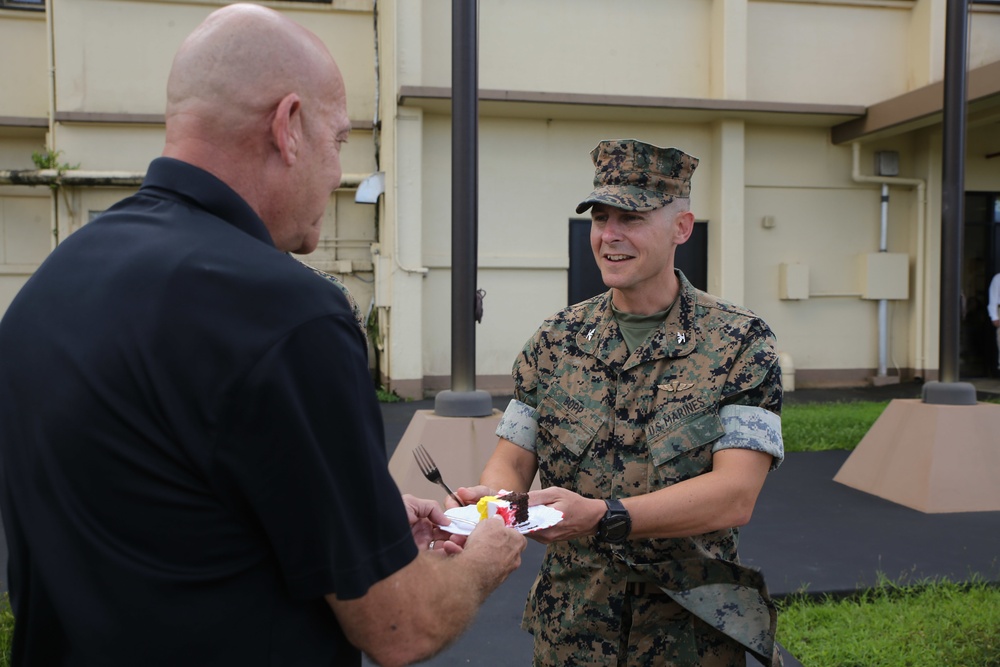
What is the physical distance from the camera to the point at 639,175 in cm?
244

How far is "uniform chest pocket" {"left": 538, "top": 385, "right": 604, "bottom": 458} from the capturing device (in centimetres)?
234

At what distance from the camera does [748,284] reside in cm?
1195

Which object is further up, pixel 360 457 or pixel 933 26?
pixel 933 26

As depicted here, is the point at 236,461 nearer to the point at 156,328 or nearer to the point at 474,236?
the point at 156,328

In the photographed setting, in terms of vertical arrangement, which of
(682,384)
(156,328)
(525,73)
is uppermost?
(525,73)

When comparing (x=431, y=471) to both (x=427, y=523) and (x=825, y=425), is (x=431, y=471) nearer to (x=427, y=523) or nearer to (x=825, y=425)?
(x=427, y=523)

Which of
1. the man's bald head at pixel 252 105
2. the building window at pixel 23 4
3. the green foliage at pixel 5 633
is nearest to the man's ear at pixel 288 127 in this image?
the man's bald head at pixel 252 105

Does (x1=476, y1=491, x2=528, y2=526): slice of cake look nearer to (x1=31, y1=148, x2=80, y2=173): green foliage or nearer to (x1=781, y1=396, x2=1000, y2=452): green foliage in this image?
(x1=781, y1=396, x2=1000, y2=452): green foliage

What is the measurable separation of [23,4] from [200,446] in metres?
13.1

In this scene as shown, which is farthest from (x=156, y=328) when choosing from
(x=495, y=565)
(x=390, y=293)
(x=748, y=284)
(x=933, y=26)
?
(x=933, y=26)

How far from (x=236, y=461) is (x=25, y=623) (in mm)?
485

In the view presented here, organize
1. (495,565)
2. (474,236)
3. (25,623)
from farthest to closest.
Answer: (474,236)
(495,565)
(25,623)

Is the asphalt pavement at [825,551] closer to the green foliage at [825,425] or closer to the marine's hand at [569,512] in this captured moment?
the green foliage at [825,425]

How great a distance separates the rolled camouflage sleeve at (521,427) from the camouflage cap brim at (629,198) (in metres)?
0.63
